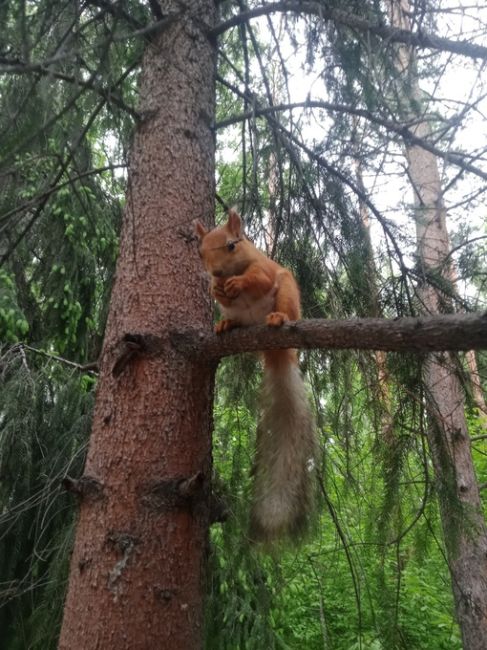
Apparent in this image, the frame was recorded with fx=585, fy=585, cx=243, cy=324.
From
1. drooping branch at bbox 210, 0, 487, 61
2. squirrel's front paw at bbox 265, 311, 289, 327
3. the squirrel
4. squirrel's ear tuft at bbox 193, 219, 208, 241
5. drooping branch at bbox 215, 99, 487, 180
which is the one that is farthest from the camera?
squirrel's ear tuft at bbox 193, 219, 208, 241

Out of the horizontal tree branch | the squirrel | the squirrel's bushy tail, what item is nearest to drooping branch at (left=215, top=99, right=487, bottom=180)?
the squirrel

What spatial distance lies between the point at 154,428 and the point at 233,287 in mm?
658

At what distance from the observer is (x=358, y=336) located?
1633 mm

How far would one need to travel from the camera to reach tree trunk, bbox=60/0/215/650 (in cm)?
179

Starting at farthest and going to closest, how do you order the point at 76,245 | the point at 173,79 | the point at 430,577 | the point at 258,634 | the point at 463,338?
the point at 430,577 < the point at 76,245 < the point at 258,634 < the point at 173,79 < the point at 463,338

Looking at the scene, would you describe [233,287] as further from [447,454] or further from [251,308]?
[447,454]

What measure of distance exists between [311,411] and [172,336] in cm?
76

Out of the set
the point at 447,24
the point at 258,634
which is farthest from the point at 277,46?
the point at 258,634

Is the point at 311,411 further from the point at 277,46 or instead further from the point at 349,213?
the point at 277,46

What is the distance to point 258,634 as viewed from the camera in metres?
3.01

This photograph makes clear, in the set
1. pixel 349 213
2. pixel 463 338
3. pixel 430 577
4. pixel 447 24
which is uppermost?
pixel 447 24

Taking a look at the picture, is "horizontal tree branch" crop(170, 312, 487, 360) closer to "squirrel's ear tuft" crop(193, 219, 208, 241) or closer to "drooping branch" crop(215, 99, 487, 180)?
"squirrel's ear tuft" crop(193, 219, 208, 241)

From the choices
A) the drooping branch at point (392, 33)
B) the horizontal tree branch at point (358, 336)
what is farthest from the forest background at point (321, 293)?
the horizontal tree branch at point (358, 336)

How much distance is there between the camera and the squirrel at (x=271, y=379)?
217 cm
